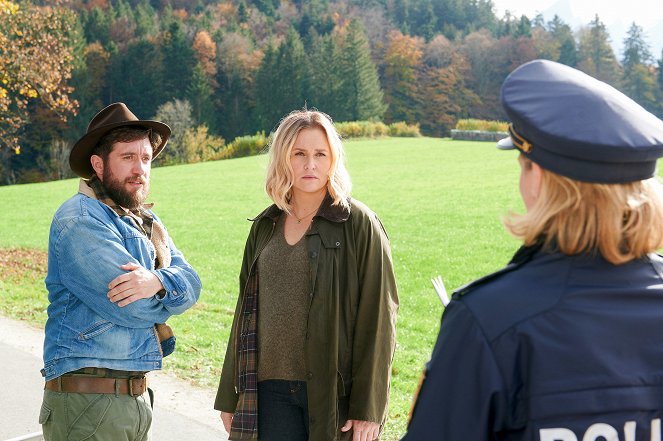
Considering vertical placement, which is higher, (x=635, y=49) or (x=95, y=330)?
(x=95, y=330)

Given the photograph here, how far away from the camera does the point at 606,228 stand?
5.58ft

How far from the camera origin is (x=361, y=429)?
3656 mm

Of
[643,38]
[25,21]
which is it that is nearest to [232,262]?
[25,21]

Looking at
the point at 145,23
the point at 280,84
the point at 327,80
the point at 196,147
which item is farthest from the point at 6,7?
the point at 145,23

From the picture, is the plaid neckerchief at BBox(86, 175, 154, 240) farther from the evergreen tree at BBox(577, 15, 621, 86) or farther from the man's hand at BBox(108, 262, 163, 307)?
the evergreen tree at BBox(577, 15, 621, 86)

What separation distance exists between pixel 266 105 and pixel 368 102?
11380mm

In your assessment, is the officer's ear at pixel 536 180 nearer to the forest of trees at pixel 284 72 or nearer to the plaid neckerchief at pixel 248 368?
the plaid neckerchief at pixel 248 368

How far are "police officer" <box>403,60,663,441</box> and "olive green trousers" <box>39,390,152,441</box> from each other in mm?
2163

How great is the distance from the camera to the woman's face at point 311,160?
12.8 ft

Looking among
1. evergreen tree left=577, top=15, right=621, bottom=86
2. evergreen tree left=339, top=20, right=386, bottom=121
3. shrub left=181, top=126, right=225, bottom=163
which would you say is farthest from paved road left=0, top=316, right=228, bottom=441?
evergreen tree left=577, top=15, right=621, bottom=86

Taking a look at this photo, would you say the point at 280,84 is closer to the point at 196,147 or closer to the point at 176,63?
the point at 176,63

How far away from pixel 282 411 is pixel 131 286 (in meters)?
0.90

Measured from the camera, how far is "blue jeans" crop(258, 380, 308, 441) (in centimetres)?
367

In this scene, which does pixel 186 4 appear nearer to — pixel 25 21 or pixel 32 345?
pixel 25 21
